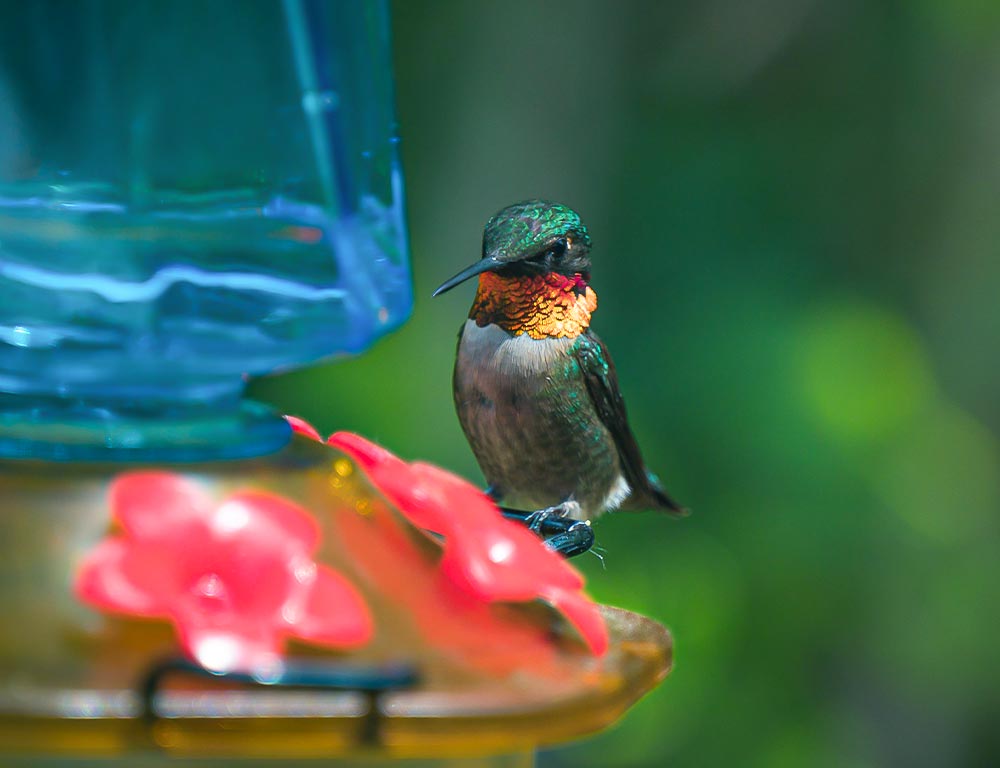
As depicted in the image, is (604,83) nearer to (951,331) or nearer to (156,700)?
(951,331)

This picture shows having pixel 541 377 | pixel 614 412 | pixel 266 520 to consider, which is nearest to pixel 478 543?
pixel 266 520

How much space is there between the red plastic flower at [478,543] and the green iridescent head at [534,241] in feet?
1.99

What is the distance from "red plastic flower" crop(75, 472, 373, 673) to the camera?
101 cm

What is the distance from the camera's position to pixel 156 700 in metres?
0.93

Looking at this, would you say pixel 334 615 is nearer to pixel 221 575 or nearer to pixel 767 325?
pixel 221 575

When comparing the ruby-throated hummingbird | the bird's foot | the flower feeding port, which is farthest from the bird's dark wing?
the flower feeding port

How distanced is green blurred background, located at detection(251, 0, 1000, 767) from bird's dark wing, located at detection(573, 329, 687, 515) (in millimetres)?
1598

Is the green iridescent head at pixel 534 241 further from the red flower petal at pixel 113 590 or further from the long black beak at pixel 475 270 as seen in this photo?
the red flower petal at pixel 113 590

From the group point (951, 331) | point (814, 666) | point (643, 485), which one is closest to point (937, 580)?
point (814, 666)

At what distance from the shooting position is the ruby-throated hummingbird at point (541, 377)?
2133 mm

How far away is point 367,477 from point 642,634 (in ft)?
0.97

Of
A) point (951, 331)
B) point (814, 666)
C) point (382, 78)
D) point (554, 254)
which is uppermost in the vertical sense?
point (382, 78)

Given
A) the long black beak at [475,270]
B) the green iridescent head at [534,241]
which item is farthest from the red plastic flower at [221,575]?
the green iridescent head at [534,241]

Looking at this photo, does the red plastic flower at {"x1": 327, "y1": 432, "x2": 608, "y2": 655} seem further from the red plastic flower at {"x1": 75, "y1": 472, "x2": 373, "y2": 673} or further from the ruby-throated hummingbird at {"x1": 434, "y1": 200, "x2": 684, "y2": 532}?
the ruby-throated hummingbird at {"x1": 434, "y1": 200, "x2": 684, "y2": 532}
